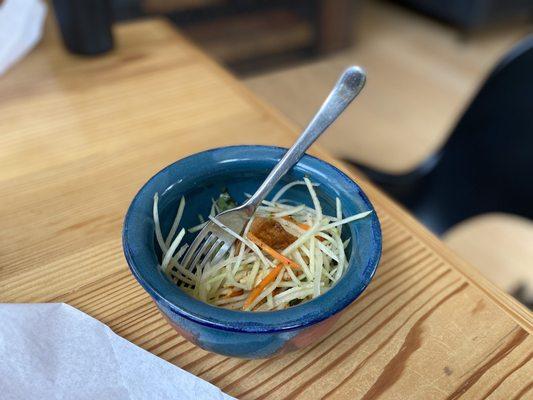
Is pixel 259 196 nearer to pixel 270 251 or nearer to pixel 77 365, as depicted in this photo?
pixel 270 251

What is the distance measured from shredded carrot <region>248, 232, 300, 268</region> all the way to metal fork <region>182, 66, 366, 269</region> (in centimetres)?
2

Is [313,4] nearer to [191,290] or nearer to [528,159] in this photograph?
[528,159]

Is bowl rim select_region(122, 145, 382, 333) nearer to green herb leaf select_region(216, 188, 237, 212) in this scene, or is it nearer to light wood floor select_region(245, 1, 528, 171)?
green herb leaf select_region(216, 188, 237, 212)

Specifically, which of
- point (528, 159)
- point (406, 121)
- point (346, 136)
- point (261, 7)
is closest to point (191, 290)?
point (528, 159)

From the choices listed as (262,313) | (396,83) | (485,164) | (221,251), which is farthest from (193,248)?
(396,83)

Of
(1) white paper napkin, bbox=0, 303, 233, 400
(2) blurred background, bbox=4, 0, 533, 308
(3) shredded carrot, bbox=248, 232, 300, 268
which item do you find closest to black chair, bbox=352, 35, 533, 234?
(2) blurred background, bbox=4, 0, 533, 308

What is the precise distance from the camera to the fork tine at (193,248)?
502 millimetres

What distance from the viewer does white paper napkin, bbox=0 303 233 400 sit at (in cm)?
43

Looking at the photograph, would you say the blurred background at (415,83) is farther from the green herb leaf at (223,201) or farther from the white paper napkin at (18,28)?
the green herb leaf at (223,201)

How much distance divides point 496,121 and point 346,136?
107 centimetres

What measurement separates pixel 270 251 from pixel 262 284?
0.04 m

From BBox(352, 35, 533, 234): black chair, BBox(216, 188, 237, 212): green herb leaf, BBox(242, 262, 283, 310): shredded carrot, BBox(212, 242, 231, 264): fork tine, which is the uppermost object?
BBox(216, 188, 237, 212): green herb leaf

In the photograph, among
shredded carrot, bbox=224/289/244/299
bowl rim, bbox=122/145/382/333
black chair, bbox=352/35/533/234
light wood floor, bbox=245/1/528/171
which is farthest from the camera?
light wood floor, bbox=245/1/528/171

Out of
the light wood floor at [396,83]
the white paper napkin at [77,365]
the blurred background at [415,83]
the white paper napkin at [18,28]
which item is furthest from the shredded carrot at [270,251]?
the light wood floor at [396,83]
